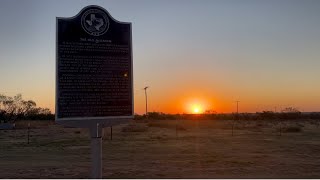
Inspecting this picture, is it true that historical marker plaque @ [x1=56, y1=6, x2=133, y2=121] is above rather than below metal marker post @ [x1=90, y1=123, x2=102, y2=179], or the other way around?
above

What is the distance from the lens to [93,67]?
9.61 metres

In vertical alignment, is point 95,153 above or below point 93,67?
below

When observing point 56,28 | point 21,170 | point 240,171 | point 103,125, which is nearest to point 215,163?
point 240,171

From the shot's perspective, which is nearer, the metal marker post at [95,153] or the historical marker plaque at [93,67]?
the historical marker plaque at [93,67]

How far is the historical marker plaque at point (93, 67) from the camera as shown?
30.9 ft

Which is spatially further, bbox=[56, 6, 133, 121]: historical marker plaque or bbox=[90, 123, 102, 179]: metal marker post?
bbox=[90, 123, 102, 179]: metal marker post

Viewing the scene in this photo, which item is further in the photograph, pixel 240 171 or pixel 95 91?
pixel 240 171

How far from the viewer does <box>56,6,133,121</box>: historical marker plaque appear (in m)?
9.42

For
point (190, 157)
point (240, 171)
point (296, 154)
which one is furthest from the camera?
point (296, 154)

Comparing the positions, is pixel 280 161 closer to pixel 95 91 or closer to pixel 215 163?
pixel 215 163

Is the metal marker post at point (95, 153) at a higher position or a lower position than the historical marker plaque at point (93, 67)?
lower

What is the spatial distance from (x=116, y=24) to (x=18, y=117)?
93.1m

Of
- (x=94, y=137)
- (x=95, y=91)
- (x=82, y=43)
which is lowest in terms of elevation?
(x=94, y=137)

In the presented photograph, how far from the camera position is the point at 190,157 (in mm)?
22062
